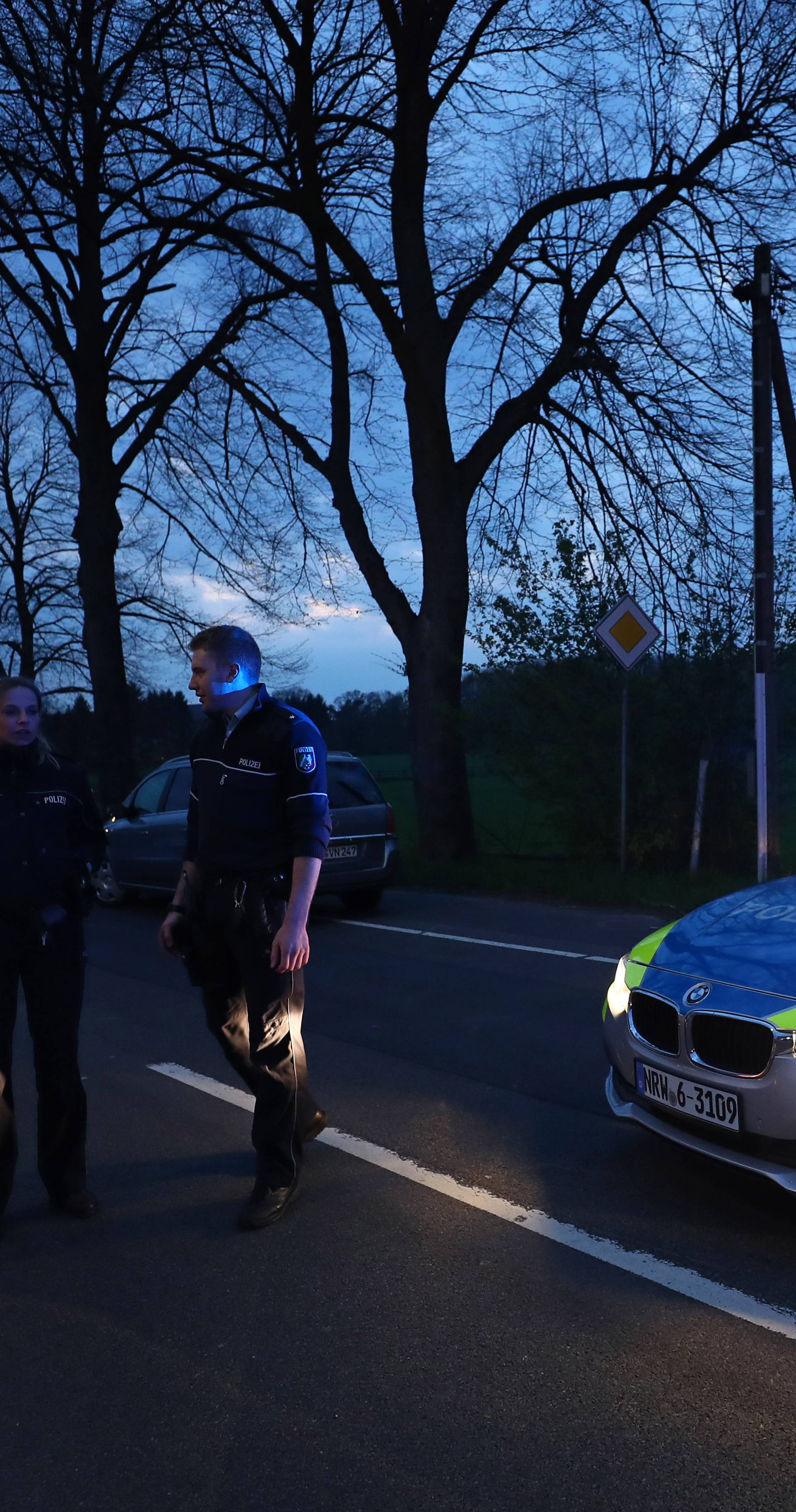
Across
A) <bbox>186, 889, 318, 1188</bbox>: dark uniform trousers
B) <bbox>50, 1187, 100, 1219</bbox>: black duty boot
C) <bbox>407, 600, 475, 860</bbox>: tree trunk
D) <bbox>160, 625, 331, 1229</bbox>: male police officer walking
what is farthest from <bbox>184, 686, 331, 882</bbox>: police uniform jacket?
<bbox>407, 600, 475, 860</bbox>: tree trunk

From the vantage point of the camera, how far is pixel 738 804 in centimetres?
1544

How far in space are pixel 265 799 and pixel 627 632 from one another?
10.4m

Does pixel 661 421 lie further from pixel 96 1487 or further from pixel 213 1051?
pixel 96 1487

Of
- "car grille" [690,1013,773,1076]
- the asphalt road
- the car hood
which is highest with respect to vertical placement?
the car hood

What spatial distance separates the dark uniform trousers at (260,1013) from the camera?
163 inches

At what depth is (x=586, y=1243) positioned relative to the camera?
4.01 metres

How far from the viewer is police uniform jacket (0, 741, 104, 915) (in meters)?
4.20

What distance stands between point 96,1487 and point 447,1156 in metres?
2.29

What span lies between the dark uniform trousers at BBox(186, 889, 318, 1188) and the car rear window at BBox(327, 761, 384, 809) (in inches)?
302

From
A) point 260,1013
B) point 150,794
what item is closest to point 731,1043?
point 260,1013

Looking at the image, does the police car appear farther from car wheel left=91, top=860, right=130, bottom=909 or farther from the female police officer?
car wheel left=91, top=860, right=130, bottom=909

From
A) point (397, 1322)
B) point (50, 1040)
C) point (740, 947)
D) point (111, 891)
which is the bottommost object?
point (397, 1322)

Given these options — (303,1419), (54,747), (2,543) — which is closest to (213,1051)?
(54,747)

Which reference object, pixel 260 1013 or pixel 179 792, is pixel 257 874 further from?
pixel 179 792
